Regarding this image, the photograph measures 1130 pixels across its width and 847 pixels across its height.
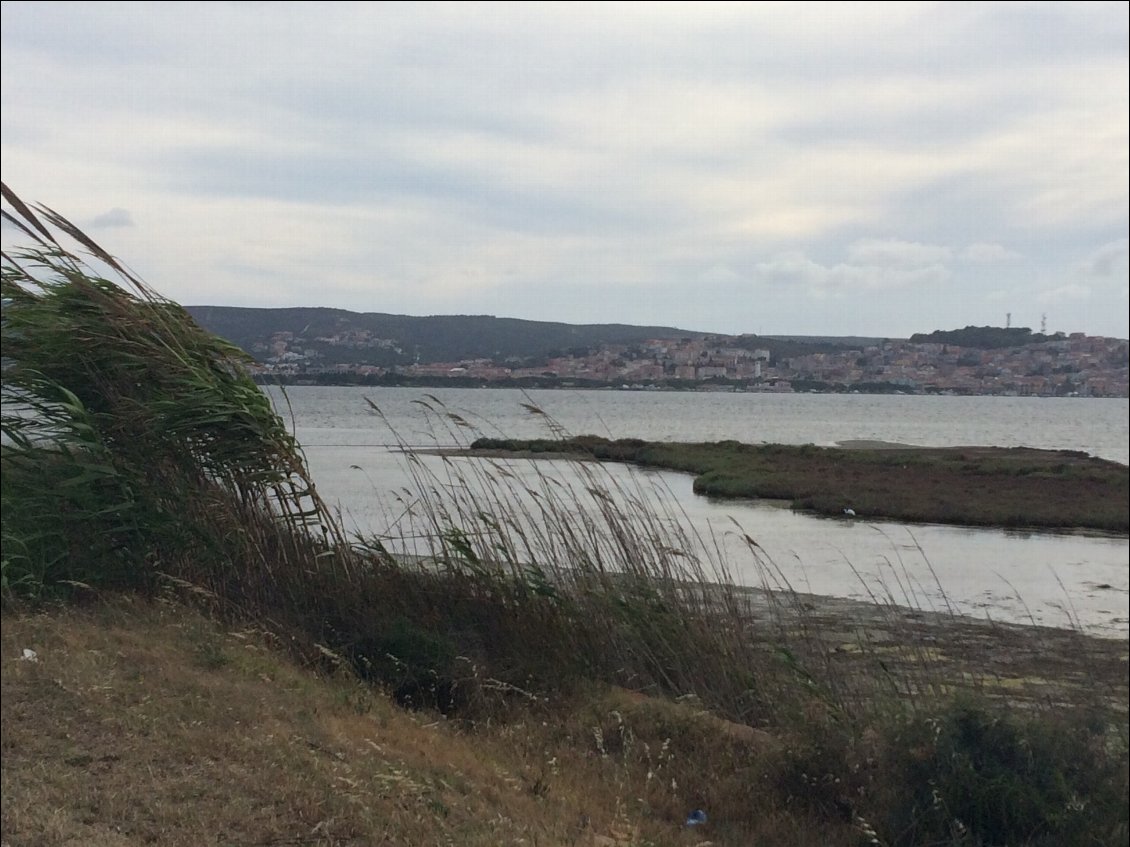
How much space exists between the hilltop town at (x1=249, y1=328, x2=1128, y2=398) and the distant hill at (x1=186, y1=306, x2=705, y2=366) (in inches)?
2.2

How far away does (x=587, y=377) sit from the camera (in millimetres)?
17531

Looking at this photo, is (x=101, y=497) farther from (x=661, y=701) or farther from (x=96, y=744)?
(x=661, y=701)

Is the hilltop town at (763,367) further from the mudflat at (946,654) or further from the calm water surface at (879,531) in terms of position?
the mudflat at (946,654)

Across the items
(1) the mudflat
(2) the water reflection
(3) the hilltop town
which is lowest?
(2) the water reflection

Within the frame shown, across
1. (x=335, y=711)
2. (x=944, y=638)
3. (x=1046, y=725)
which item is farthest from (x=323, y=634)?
(x=944, y=638)

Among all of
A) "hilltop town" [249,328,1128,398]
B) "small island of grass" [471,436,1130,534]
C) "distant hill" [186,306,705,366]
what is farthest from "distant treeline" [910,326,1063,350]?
"small island of grass" [471,436,1130,534]

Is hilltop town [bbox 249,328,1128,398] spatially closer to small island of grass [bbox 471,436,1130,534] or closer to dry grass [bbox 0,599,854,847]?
dry grass [bbox 0,599,854,847]

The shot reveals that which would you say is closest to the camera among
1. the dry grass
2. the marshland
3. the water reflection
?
the dry grass

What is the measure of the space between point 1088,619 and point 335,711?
35.8ft

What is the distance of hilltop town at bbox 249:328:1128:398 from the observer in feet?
33.5

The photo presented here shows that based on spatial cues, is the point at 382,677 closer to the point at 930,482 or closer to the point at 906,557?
the point at 906,557

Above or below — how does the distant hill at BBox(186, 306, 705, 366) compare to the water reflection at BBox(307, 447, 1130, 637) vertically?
above

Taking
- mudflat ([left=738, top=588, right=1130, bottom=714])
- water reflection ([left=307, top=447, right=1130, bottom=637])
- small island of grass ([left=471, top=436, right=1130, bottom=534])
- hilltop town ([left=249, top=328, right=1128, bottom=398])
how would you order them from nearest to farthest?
mudflat ([left=738, top=588, right=1130, bottom=714])
hilltop town ([left=249, top=328, right=1128, bottom=398])
water reflection ([left=307, top=447, right=1130, bottom=637])
small island of grass ([left=471, top=436, right=1130, bottom=534])

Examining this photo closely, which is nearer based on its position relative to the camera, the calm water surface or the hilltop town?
the hilltop town
